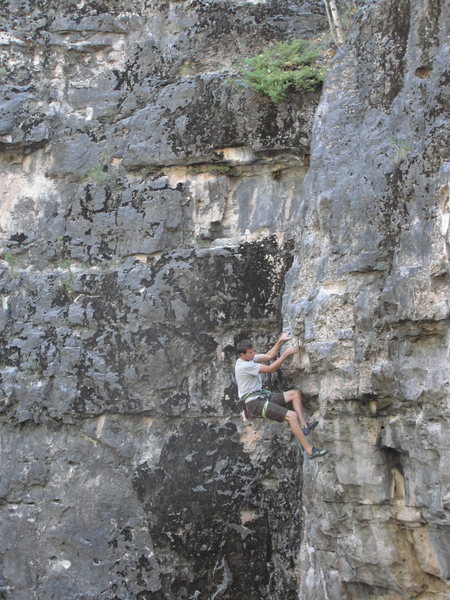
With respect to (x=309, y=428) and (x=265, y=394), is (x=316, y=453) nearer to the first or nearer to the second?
(x=309, y=428)

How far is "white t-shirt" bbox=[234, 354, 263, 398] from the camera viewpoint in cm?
846

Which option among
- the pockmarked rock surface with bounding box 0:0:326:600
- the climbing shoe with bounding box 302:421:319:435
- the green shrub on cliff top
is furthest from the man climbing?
the green shrub on cliff top

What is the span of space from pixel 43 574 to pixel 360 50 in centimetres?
642

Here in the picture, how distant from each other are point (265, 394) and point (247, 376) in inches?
9.7

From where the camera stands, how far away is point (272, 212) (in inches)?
383

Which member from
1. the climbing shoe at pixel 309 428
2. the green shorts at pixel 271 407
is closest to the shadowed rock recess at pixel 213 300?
the climbing shoe at pixel 309 428

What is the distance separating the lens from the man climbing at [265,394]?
26.7 feet

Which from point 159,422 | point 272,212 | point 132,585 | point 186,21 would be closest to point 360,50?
point 272,212

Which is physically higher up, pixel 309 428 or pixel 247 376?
pixel 247 376

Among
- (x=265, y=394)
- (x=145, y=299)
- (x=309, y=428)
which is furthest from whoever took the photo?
(x=145, y=299)

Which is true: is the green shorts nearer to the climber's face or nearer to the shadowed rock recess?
the shadowed rock recess

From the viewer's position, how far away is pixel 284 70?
Answer: 9.78 meters

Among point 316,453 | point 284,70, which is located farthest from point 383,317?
point 284,70

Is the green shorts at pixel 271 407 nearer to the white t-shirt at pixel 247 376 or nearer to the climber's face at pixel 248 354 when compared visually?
the white t-shirt at pixel 247 376
